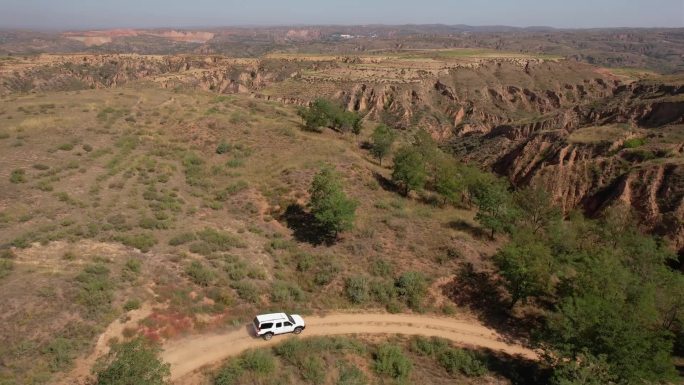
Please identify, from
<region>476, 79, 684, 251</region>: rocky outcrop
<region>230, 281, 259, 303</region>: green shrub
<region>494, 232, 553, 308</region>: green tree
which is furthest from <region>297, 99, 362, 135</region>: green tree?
<region>494, 232, 553, 308</region>: green tree

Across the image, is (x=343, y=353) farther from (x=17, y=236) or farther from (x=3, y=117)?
(x=3, y=117)

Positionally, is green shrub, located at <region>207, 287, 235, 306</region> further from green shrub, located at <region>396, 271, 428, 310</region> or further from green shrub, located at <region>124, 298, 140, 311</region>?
green shrub, located at <region>396, 271, 428, 310</region>

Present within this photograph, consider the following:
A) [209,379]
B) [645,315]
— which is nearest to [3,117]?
[209,379]

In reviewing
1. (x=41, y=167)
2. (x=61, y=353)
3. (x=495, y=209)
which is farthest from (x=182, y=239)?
(x=495, y=209)

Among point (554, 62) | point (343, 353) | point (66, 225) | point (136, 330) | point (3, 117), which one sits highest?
point (554, 62)

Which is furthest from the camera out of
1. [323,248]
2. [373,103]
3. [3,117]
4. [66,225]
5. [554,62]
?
[554,62]

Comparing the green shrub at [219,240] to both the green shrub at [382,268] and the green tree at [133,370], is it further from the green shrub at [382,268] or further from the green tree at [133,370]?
the green tree at [133,370]
